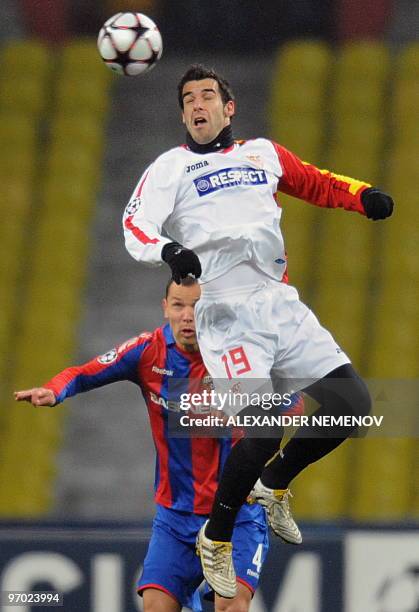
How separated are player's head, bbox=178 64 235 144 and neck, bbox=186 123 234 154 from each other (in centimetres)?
1

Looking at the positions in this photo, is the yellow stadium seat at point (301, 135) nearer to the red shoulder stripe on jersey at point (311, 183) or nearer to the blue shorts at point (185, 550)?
the red shoulder stripe on jersey at point (311, 183)

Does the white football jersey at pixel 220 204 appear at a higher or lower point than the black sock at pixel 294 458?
higher

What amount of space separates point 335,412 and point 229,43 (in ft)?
20.1

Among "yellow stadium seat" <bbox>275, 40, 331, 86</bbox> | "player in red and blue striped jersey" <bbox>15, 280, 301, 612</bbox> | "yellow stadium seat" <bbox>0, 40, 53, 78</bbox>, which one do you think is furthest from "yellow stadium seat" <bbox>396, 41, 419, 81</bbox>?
"player in red and blue striped jersey" <bbox>15, 280, 301, 612</bbox>

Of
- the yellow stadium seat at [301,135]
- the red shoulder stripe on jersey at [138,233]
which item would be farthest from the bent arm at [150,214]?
the yellow stadium seat at [301,135]

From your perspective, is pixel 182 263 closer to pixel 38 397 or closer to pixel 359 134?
pixel 38 397

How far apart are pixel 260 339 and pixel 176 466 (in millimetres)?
660

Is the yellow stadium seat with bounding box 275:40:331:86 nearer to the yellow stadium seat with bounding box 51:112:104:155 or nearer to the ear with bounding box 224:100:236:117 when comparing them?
the yellow stadium seat with bounding box 51:112:104:155

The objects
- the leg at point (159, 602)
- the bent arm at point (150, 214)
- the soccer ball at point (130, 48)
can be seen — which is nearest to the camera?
the bent arm at point (150, 214)

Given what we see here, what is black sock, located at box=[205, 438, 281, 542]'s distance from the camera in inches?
183

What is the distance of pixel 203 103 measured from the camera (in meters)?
4.80

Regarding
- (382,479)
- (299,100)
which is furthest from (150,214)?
(299,100)

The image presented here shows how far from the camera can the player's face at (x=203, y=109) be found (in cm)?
481

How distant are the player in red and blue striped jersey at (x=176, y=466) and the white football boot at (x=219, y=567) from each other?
7.6 inches
